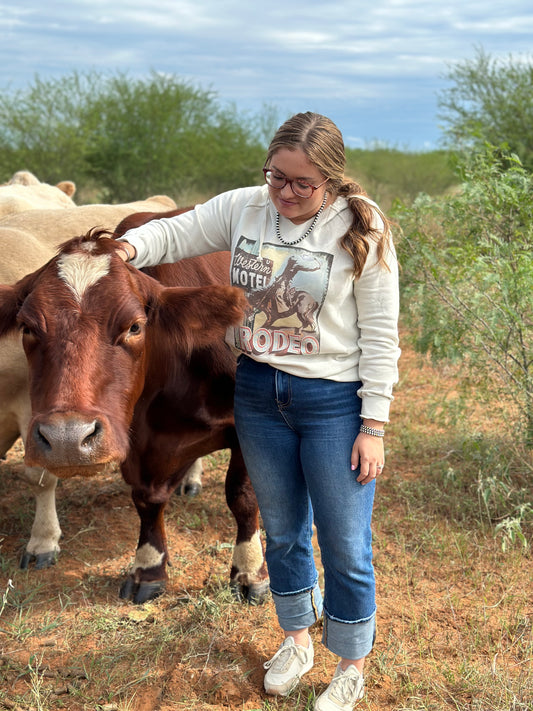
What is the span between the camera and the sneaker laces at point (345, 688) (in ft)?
9.41

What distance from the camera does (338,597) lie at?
2.82 meters

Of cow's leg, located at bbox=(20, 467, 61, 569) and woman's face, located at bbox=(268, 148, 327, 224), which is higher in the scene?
woman's face, located at bbox=(268, 148, 327, 224)

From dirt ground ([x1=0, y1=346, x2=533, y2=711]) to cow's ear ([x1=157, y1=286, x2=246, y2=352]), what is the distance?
1415 millimetres

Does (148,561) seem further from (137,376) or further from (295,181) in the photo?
(295,181)

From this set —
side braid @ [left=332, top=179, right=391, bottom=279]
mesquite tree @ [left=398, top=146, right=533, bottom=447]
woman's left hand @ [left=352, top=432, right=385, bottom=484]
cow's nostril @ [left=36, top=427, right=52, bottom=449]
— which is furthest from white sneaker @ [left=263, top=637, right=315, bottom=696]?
mesquite tree @ [left=398, top=146, right=533, bottom=447]

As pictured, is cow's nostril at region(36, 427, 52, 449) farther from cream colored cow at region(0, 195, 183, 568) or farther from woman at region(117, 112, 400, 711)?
cream colored cow at region(0, 195, 183, 568)

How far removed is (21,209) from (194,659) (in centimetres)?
489

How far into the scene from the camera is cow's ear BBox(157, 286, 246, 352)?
9.02ft

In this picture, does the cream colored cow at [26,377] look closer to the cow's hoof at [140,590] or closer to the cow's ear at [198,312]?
the cow's hoof at [140,590]

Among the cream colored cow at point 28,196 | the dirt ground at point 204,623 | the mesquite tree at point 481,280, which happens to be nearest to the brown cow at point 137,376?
the dirt ground at point 204,623

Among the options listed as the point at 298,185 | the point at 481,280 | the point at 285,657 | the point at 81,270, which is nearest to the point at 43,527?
the point at 285,657

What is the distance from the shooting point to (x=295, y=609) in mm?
3064

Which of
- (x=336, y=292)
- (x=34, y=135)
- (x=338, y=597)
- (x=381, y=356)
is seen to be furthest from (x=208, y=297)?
(x=34, y=135)

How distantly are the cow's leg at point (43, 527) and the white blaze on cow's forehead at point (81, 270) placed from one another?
1.82 m
